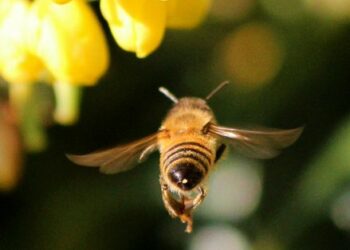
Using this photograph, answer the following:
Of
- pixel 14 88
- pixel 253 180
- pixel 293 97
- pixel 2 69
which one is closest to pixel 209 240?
pixel 253 180

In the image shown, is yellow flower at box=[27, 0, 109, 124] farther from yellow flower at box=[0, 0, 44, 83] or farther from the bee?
the bee

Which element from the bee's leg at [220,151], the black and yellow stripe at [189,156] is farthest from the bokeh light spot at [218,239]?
the black and yellow stripe at [189,156]

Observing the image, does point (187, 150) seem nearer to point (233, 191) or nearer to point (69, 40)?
point (69, 40)

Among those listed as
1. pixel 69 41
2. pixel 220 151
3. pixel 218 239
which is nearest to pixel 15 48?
pixel 69 41

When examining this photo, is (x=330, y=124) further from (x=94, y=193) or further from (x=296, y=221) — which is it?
(x=94, y=193)

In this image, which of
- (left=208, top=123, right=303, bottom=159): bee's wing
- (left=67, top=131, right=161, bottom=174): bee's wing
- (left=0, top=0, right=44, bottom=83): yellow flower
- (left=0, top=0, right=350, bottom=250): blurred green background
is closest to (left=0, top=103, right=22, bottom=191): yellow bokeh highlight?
(left=0, top=0, right=350, bottom=250): blurred green background

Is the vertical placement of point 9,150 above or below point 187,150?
below

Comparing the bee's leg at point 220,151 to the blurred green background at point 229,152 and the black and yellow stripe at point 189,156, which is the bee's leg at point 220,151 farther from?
the blurred green background at point 229,152
